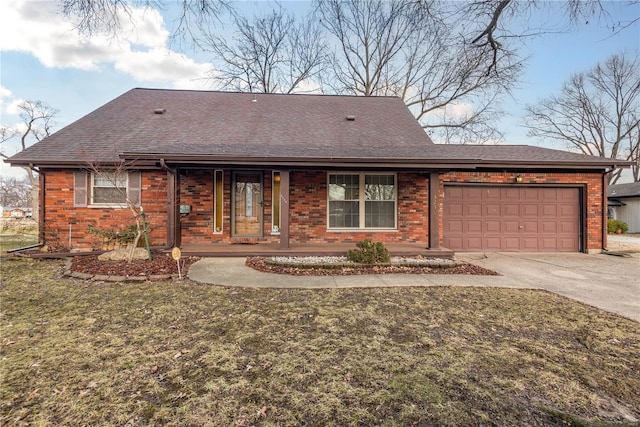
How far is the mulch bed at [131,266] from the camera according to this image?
19.3ft

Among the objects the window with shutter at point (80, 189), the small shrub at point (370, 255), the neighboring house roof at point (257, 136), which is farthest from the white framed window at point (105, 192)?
the small shrub at point (370, 255)

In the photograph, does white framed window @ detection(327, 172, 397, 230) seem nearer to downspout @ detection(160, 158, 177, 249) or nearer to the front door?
the front door

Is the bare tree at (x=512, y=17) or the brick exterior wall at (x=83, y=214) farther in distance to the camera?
the brick exterior wall at (x=83, y=214)

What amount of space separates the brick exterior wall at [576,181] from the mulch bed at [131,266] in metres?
7.53

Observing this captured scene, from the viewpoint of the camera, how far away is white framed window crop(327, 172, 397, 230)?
9.33m

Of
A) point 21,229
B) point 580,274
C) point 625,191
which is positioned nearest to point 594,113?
point 625,191

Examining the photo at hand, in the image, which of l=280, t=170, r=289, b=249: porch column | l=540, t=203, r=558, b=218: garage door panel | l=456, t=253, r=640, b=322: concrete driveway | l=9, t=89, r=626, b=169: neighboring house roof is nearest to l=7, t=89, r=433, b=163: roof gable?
l=9, t=89, r=626, b=169: neighboring house roof

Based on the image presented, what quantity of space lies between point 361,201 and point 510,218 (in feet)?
15.8

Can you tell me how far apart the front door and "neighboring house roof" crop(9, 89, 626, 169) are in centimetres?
110

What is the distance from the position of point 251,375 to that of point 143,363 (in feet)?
3.30

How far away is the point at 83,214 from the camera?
846cm

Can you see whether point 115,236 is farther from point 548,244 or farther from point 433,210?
point 548,244

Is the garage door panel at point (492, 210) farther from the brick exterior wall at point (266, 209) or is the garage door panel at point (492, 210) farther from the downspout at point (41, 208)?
the downspout at point (41, 208)

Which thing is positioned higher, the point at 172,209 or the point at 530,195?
the point at 530,195
